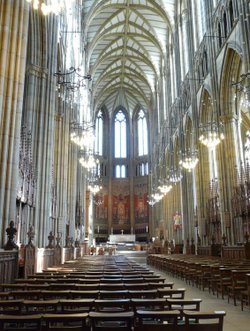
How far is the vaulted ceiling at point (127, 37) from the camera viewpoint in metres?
34.4

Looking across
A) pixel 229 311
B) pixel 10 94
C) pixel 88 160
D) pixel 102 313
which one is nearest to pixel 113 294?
pixel 102 313

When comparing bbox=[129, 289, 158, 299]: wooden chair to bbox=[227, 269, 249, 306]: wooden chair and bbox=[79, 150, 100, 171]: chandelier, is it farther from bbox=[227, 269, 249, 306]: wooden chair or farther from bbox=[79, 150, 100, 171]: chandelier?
bbox=[79, 150, 100, 171]: chandelier

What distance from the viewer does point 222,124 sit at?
1995 centimetres

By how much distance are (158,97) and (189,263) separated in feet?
116

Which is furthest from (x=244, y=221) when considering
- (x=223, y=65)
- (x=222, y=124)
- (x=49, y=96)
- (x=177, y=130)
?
(x=177, y=130)

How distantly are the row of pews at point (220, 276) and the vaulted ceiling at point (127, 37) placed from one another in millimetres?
27838

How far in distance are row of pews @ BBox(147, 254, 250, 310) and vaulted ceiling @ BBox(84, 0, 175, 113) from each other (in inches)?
1096

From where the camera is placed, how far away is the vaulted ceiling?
34.4 meters

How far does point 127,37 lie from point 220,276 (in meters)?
37.5

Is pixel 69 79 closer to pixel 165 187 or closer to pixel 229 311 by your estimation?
pixel 165 187

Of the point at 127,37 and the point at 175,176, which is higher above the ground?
the point at 127,37

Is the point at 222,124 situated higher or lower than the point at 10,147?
higher

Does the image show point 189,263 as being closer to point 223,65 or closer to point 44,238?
point 44,238

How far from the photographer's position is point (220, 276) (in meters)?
8.91
